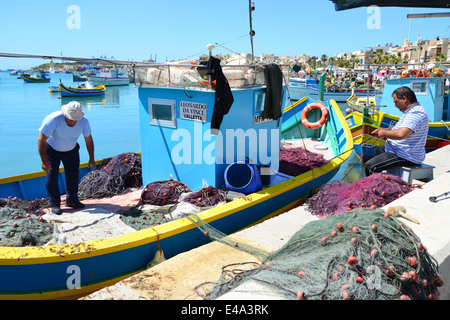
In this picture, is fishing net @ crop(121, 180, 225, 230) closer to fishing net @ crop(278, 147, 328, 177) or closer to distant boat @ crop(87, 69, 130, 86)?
fishing net @ crop(278, 147, 328, 177)

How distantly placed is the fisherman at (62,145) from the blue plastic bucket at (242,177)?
7.07 ft

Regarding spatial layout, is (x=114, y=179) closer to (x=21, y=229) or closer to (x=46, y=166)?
(x=46, y=166)

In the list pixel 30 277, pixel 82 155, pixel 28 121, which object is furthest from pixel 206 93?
pixel 28 121

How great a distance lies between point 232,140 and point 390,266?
3.39 meters

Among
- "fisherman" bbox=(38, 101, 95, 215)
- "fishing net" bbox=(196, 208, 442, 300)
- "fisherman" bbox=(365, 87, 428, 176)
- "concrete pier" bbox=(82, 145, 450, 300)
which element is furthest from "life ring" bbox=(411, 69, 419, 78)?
"fisherman" bbox=(38, 101, 95, 215)

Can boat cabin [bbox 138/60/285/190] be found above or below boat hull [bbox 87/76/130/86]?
below

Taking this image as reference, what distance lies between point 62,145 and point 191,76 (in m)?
2.10

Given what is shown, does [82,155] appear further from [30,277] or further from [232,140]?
[30,277]

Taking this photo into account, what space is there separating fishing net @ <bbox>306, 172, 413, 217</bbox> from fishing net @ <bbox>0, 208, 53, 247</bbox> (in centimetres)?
356

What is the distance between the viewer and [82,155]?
1719 cm

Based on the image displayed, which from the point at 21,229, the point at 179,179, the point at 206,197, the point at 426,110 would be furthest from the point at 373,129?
the point at 21,229

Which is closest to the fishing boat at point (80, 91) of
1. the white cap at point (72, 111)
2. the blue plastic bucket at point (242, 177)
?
the white cap at point (72, 111)

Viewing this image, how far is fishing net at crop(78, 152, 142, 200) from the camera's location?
19.3ft
